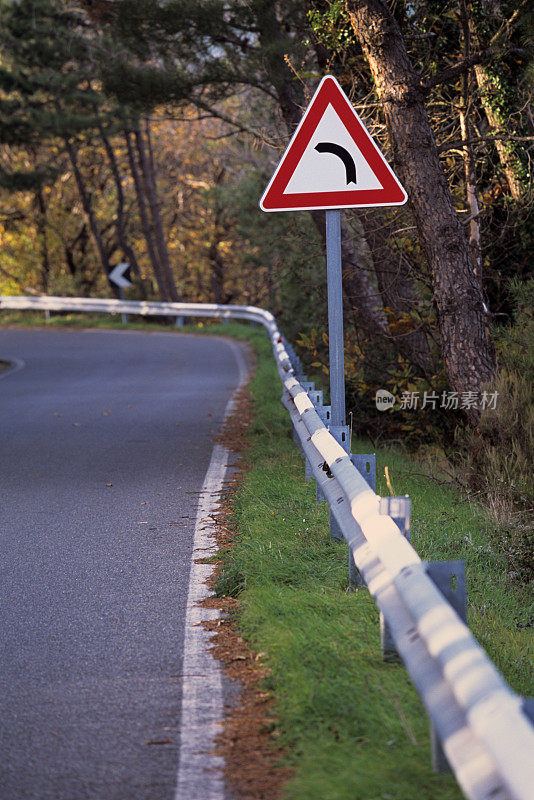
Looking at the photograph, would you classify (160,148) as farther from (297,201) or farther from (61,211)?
(297,201)

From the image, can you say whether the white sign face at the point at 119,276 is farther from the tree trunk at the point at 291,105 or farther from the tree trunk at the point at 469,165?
the tree trunk at the point at 469,165

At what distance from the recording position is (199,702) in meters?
4.15

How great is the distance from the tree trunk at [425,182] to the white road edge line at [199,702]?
4.88 m

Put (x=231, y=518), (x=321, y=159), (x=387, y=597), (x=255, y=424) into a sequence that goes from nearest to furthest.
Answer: (x=387, y=597)
(x=321, y=159)
(x=231, y=518)
(x=255, y=424)

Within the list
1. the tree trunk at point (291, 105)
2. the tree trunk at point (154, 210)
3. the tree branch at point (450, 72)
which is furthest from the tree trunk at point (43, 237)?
the tree branch at point (450, 72)

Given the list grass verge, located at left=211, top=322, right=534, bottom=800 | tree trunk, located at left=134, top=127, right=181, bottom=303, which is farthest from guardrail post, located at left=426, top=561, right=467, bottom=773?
tree trunk, located at left=134, top=127, right=181, bottom=303

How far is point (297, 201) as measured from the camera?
6379 millimetres

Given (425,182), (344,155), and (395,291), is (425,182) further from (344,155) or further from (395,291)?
(344,155)

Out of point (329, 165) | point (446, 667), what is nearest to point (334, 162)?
point (329, 165)

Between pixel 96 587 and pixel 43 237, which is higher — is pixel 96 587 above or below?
below

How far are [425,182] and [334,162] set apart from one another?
4.48 metres

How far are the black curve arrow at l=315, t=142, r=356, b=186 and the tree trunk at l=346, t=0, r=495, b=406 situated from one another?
446cm

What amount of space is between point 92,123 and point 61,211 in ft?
37.2

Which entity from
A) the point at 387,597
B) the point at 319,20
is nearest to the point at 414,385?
the point at 319,20
